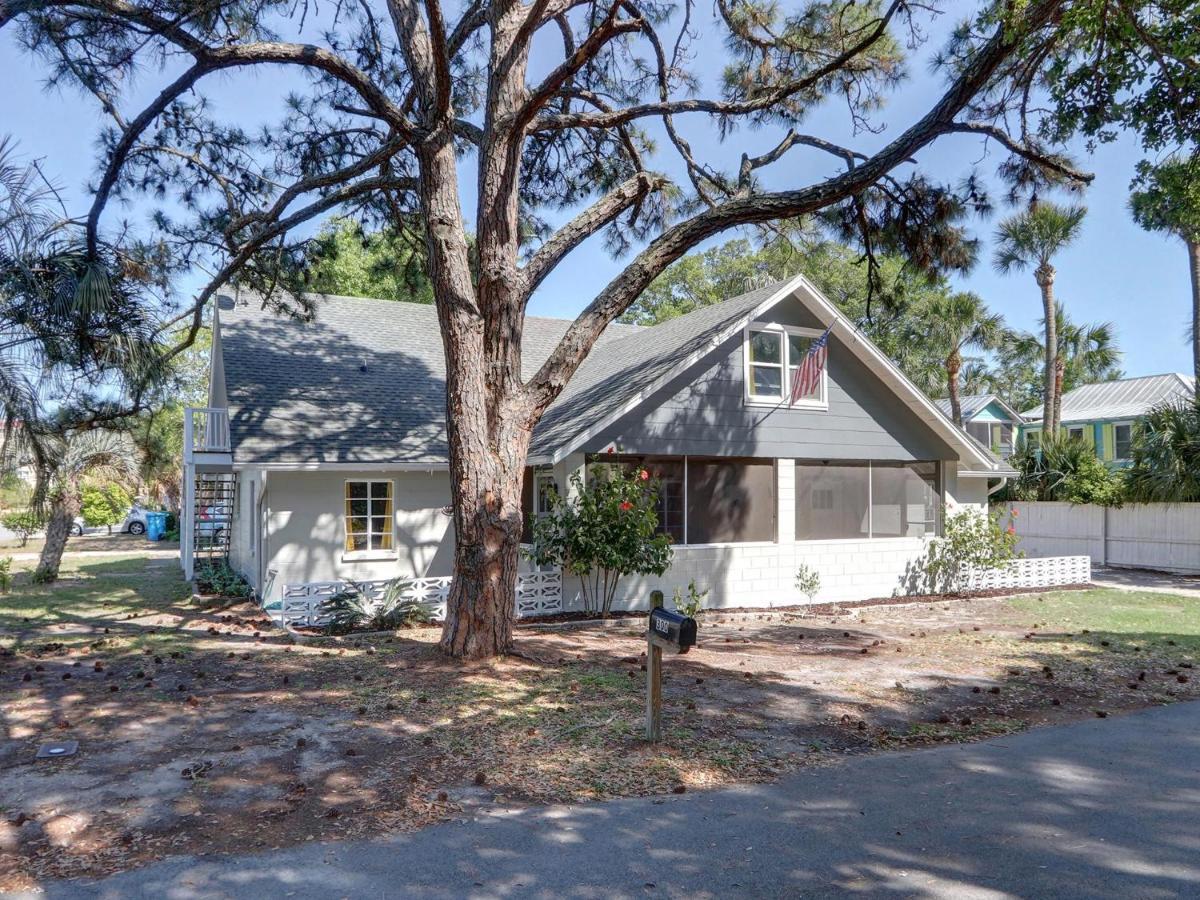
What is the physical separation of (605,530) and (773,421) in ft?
13.5

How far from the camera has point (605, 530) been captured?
12336 millimetres

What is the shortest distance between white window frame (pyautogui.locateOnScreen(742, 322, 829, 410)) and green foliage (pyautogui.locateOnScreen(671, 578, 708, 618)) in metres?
3.38

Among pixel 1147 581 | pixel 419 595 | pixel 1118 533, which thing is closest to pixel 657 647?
pixel 419 595

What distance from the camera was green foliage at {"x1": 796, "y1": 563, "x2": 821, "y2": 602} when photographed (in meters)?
14.8

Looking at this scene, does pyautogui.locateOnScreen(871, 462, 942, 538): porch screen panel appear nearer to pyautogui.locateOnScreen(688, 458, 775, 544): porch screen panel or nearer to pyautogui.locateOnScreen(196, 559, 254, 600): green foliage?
pyautogui.locateOnScreen(688, 458, 775, 544): porch screen panel

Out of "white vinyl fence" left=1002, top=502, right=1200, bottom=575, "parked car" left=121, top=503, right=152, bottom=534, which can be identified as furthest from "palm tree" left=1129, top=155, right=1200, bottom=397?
"parked car" left=121, top=503, right=152, bottom=534

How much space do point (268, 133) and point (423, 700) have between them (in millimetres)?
8808

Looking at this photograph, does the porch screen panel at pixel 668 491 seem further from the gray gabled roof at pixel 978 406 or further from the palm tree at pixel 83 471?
the gray gabled roof at pixel 978 406

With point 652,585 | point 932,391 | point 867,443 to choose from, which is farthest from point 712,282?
point 652,585

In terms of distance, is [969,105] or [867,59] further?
[867,59]

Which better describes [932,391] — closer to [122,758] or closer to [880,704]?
[880,704]

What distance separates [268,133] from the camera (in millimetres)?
11969

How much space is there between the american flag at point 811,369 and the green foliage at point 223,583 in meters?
→ 10.6

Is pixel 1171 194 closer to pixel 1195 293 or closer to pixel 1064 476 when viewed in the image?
pixel 1064 476
